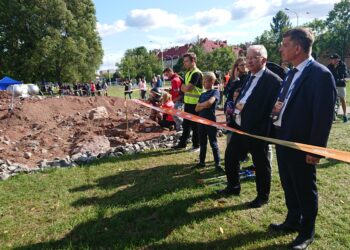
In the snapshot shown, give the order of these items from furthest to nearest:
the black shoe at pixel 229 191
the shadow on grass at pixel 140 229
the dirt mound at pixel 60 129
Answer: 1. the dirt mound at pixel 60 129
2. the black shoe at pixel 229 191
3. the shadow on grass at pixel 140 229

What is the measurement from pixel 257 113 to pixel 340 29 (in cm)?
8030

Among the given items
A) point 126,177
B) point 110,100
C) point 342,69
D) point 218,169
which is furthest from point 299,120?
point 110,100

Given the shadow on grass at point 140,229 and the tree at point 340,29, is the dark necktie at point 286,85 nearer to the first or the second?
the shadow on grass at point 140,229

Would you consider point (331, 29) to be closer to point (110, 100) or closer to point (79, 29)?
point (79, 29)

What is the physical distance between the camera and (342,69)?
35.4 ft

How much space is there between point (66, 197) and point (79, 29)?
39.6 meters

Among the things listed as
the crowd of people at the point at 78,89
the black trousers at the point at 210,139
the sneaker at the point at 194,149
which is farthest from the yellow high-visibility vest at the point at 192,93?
the crowd of people at the point at 78,89

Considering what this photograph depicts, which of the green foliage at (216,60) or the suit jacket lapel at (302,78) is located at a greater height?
the green foliage at (216,60)

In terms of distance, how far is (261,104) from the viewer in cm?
446

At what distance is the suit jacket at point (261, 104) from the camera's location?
4430 millimetres

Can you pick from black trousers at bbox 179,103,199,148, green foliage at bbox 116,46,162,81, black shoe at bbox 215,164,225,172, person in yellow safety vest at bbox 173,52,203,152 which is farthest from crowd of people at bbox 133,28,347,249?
green foliage at bbox 116,46,162,81

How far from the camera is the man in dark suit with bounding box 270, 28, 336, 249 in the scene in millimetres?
3285

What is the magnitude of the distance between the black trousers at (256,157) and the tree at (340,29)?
77.4 metres

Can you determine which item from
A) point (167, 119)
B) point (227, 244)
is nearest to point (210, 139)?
point (227, 244)
